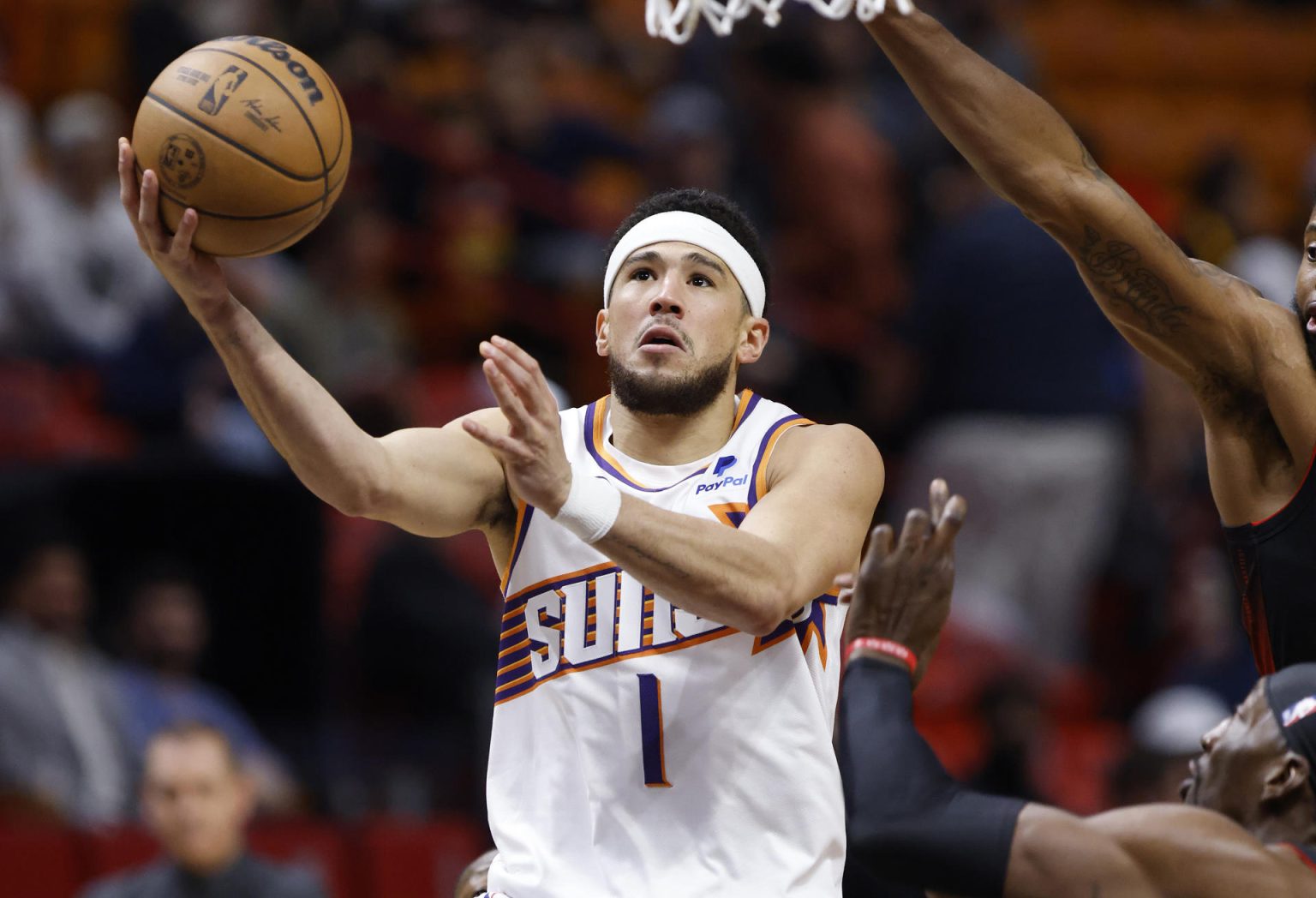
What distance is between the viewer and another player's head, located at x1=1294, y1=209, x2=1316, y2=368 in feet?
15.0

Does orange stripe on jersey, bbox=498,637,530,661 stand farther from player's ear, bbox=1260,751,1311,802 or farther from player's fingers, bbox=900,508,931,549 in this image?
player's ear, bbox=1260,751,1311,802

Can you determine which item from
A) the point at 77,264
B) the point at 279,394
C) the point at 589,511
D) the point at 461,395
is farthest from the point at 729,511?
the point at 77,264

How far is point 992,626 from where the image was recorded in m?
10.9

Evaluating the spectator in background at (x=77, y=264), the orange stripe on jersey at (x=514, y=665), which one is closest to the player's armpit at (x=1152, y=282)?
the orange stripe on jersey at (x=514, y=665)

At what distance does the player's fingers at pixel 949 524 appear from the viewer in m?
4.54

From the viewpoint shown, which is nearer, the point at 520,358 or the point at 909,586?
the point at 520,358

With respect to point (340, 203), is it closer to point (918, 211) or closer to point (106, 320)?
point (106, 320)

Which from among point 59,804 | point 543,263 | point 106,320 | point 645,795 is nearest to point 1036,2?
point 543,263

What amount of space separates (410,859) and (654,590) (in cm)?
471

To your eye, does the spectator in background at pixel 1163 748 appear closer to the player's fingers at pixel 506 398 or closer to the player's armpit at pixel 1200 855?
the player's armpit at pixel 1200 855

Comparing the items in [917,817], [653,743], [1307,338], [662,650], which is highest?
[1307,338]

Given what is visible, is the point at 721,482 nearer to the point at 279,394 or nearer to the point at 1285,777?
the point at 279,394

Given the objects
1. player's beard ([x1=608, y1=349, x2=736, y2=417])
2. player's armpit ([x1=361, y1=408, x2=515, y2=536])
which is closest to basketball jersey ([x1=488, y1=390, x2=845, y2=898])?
player's armpit ([x1=361, y1=408, x2=515, y2=536])

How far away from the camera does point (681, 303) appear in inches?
184
